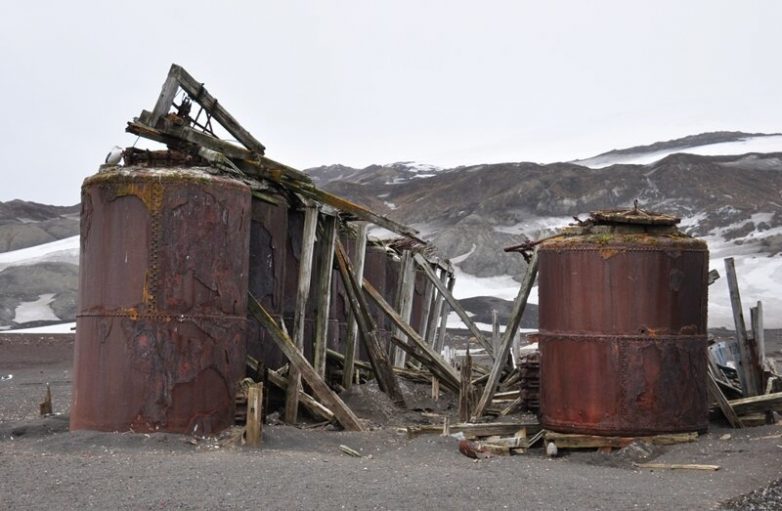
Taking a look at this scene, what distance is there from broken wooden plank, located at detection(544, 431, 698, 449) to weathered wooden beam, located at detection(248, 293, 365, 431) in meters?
2.30

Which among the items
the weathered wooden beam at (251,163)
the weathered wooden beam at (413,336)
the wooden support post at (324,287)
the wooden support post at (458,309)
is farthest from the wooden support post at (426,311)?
the wooden support post at (324,287)

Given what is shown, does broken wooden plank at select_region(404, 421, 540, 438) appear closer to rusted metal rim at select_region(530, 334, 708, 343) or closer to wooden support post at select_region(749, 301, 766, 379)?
rusted metal rim at select_region(530, 334, 708, 343)

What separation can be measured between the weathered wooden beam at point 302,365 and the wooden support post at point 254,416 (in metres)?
1.44

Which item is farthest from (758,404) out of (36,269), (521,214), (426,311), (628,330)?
(521,214)

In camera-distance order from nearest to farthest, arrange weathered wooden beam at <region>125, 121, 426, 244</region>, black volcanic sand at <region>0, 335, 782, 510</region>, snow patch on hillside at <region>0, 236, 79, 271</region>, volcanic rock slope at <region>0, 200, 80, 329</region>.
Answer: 1. black volcanic sand at <region>0, 335, 782, 510</region>
2. weathered wooden beam at <region>125, 121, 426, 244</region>
3. volcanic rock slope at <region>0, 200, 80, 329</region>
4. snow patch on hillside at <region>0, 236, 79, 271</region>

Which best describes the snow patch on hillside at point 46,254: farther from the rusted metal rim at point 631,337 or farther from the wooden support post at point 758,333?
the rusted metal rim at point 631,337

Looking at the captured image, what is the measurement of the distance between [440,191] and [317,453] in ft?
236

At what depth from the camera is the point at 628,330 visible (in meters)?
11.8

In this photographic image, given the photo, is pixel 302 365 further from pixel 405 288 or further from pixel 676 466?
pixel 405 288

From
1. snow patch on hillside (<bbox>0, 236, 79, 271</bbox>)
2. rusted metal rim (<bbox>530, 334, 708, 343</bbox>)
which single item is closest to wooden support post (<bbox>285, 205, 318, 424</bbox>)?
rusted metal rim (<bbox>530, 334, 708, 343</bbox>)

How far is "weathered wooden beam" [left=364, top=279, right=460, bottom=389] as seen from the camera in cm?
1535

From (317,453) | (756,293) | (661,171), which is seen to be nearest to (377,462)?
(317,453)

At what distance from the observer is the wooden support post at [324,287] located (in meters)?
13.9

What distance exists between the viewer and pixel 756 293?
168 feet
